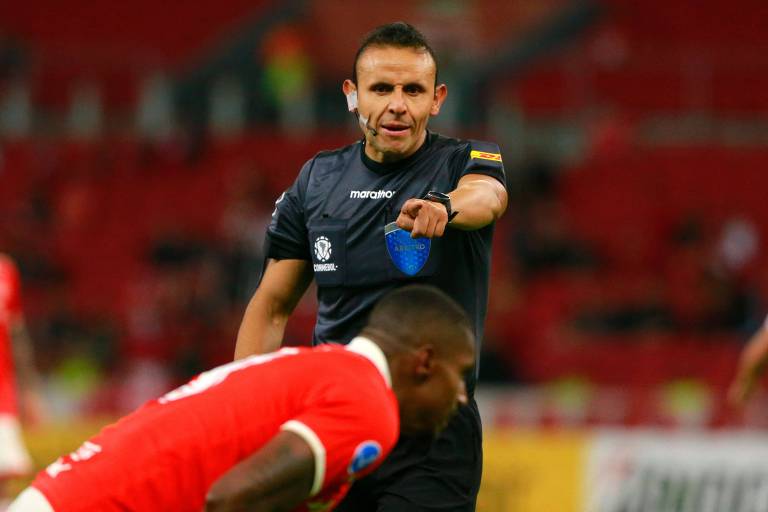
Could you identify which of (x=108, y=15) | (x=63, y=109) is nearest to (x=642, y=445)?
(x=63, y=109)

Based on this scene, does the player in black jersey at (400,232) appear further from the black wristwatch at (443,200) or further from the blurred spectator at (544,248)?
the blurred spectator at (544,248)

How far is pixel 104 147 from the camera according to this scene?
1889 centimetres

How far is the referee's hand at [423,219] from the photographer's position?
4.61 m

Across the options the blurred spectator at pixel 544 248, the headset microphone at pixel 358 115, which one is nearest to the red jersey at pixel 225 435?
the headset microphone at pixel 358 115

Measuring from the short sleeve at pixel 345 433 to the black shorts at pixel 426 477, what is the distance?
116 centimetres

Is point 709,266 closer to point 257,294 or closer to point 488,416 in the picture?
point 488,416

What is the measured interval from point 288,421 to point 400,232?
1.38 metres

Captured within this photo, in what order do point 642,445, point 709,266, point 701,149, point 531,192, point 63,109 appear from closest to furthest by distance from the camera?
point 642,445 < point 709,266 < point 531,192 < point 701,149 < point 63,109

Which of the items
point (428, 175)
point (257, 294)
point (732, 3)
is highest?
point (732, 3)

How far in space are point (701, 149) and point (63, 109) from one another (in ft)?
27.9

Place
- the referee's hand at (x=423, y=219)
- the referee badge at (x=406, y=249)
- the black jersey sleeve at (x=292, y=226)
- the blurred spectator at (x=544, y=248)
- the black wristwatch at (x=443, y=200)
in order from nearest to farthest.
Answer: the referee's hand at (x=423, y=219), the black wristwatch at (x=443, y=200), the referee badge at (x=406, y=249), the black jersey sleeve at (x=292, y=226), the blurred spectator at (x=544, y=248)

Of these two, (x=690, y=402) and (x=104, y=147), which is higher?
(x=104, y=147)

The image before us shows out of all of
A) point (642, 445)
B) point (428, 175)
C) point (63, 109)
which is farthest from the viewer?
point (63, 109)

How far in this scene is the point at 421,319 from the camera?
13.5 ft
